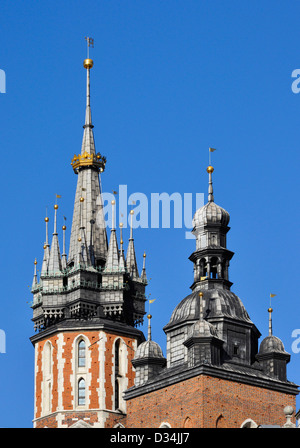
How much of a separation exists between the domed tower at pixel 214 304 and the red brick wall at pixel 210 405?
2.27m

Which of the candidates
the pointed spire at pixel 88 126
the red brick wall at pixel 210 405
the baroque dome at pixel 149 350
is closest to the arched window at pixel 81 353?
the baroque dome at pixel 149 350

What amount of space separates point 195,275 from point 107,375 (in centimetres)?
850

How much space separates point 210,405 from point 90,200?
880 inches

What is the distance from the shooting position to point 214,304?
117 m

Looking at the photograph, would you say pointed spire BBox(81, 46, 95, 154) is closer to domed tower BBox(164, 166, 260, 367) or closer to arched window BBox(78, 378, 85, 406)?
domed tower BBox(164, 166, 260, 367)

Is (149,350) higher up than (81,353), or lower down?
lower down

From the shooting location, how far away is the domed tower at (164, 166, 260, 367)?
115500 millimetres

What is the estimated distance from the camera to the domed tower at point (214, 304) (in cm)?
11550

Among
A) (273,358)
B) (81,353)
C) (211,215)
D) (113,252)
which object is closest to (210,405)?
(273,358)

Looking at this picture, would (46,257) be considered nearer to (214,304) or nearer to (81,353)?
(81,353)

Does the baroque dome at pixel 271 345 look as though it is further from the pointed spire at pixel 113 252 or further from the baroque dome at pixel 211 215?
the pointed spire at pixel 113 252

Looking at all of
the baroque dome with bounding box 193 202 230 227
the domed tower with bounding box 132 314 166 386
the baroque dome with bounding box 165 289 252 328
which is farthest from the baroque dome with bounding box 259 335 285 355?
the baroque dome with bounding box 193 202 230 227
